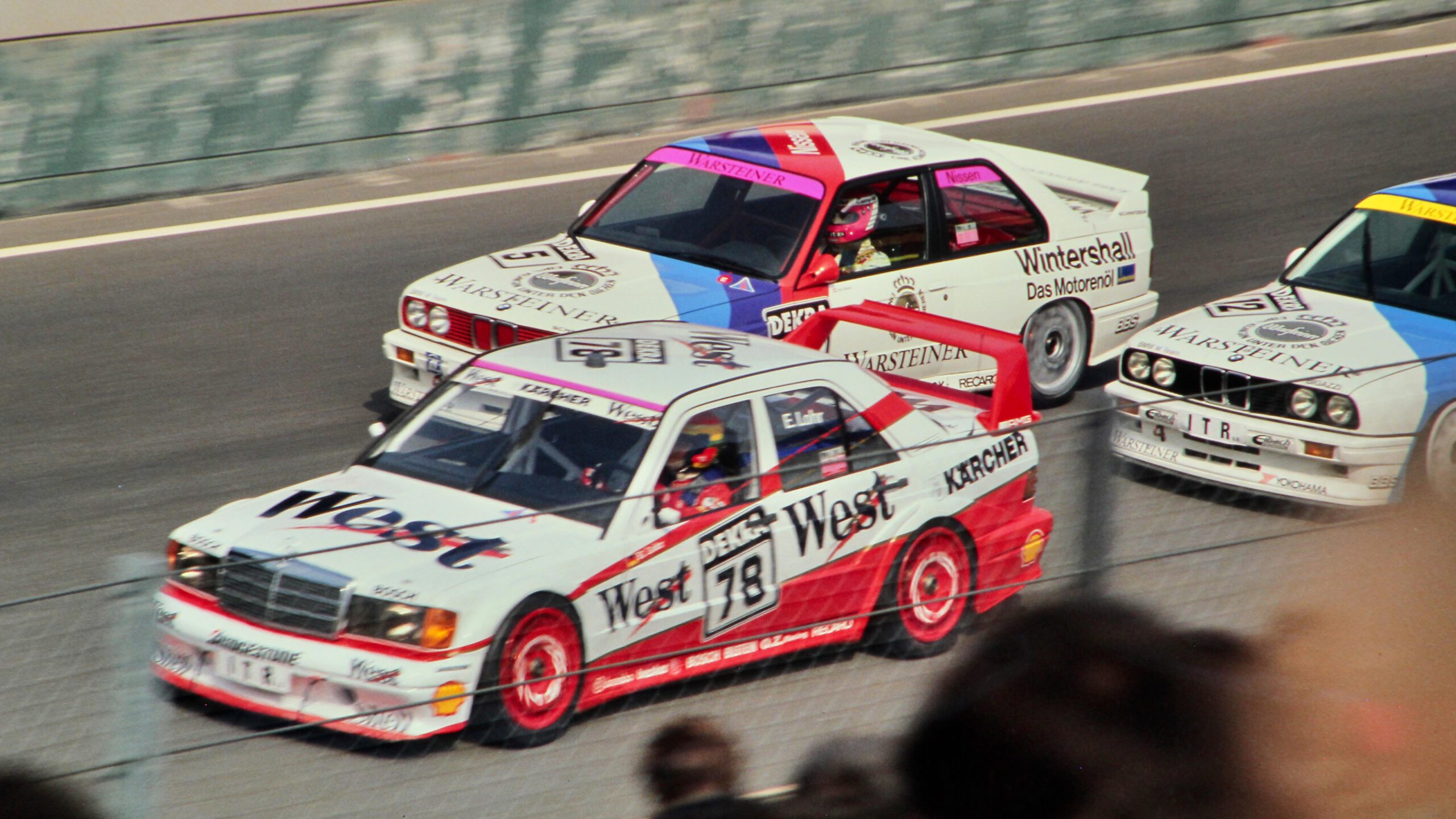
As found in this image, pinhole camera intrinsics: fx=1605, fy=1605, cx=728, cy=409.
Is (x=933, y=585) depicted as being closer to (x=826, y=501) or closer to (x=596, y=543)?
(x=826, y=501)

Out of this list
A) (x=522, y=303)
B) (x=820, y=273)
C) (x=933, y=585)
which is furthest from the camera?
(x=820, y=273)

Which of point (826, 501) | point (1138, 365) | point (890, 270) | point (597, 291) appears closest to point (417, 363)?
point (597, 291)

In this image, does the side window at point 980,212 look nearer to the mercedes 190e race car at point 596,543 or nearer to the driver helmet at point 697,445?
the mercedes 190e race car at point 596,543

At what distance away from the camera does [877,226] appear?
874 centimetres

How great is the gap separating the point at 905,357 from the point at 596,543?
3.76 meters

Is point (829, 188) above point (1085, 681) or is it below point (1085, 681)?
above

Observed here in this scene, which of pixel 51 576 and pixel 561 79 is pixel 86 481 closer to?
pixel 51 576

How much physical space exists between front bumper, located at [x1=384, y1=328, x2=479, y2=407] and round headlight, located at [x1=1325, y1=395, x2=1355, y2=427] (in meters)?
4.02

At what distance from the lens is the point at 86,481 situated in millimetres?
7988

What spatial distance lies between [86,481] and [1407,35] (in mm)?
14422

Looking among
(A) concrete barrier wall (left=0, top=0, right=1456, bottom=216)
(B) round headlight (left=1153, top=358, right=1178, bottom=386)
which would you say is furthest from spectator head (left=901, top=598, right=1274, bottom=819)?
(A) concrete barrier wall (left=0, top=0, right=1456, bottom=216)

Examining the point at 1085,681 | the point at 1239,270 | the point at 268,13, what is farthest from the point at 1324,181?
the point at 1085,681

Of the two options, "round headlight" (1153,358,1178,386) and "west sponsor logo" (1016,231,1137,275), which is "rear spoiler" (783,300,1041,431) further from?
"west sponsor logo" (1016,231,1137,275)

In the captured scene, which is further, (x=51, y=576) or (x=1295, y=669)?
(x=51, y=576)
